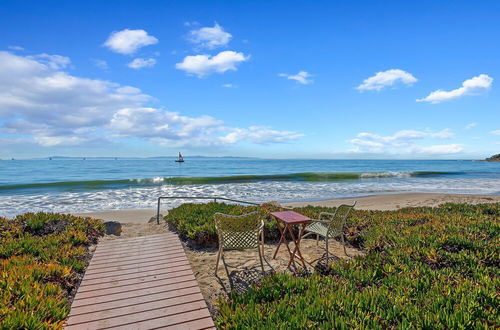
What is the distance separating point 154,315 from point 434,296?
11.3 feet

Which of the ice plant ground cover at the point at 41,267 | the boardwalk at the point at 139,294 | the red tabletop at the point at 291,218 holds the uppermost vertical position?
the red tabletop at the point at 291,218

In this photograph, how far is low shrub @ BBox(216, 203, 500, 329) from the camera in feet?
9.29

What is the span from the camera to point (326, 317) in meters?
2.94

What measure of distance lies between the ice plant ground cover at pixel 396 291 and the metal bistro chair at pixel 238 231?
1018mm

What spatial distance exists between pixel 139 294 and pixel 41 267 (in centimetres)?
178

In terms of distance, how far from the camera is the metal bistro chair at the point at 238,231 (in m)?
4.95

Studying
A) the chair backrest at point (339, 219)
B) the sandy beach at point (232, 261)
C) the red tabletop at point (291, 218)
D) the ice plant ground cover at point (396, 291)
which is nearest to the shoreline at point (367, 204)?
the sandy beach at point (232, 261)

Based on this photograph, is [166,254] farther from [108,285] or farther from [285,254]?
[285,254]

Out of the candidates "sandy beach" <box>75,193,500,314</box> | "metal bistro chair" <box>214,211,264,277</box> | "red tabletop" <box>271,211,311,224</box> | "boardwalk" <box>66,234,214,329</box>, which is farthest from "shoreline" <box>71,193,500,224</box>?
"red tabletop" <box>271,211,311,224</box>

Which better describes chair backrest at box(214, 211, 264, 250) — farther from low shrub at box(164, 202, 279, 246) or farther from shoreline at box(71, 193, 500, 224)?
shoreline at box(71, 193, 500, 224)

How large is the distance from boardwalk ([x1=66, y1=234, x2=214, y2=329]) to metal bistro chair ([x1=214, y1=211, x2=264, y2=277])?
2.70ft

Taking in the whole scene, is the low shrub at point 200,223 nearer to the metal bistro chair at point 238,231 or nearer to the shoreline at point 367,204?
the metal bistro chair at point 238,231

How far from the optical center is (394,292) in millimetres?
3484

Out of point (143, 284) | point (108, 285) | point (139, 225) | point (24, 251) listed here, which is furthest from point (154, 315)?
point (139, 225)
